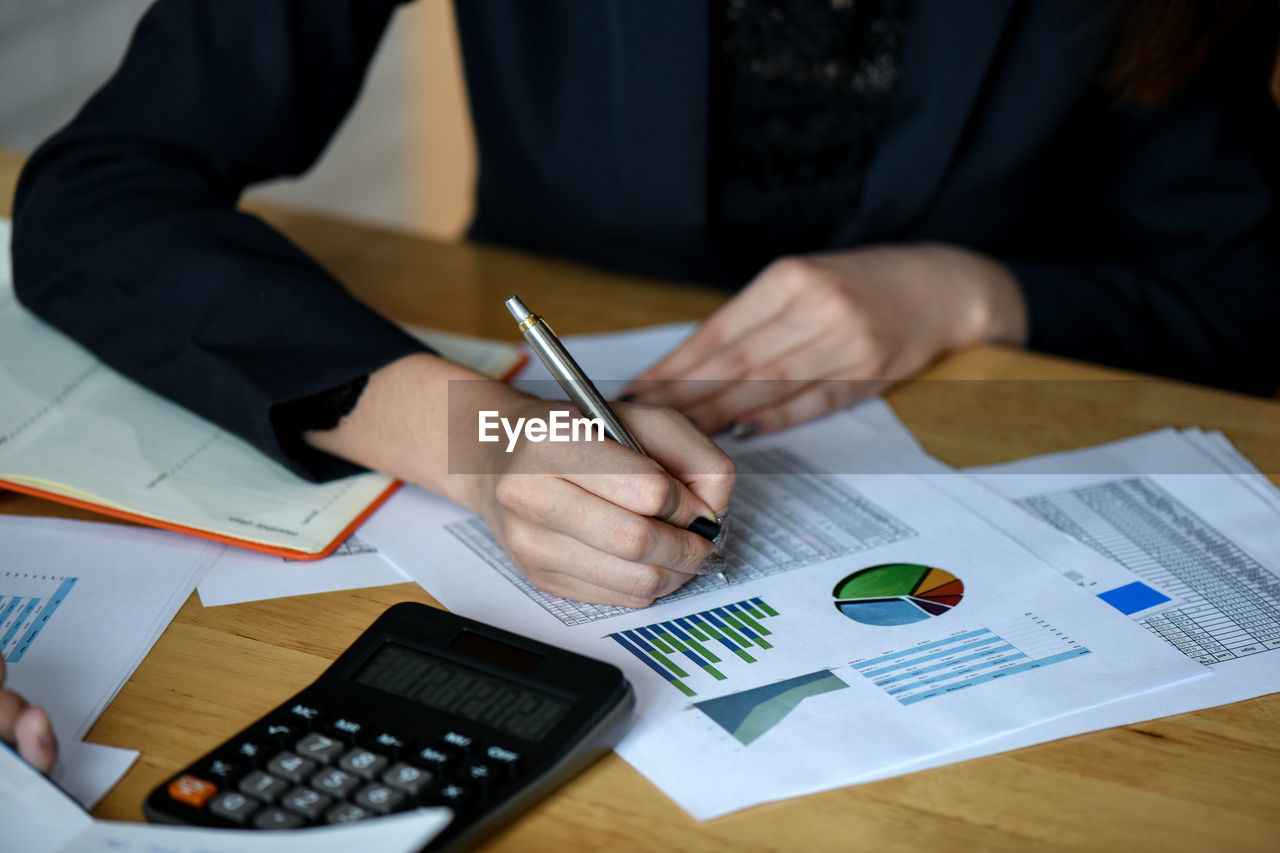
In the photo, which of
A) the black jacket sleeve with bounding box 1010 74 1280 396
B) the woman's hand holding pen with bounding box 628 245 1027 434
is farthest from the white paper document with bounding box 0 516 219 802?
the black jacket sleeve with bounding box 1010 74 1280 396

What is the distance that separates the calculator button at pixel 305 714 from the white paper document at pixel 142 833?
0.23 ft

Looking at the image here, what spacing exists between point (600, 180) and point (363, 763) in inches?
28.6

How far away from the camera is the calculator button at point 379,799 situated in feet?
1.51

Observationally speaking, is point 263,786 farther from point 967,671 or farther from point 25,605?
point 967,671

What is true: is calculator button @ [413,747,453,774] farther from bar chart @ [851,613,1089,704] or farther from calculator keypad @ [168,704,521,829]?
bar chart @ [851,613,1089,704]

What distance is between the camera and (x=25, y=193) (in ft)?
2.93

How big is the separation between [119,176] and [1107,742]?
2.58ft

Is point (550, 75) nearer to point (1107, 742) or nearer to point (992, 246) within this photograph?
point (992, 246)

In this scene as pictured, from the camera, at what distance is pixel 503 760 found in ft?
1.60

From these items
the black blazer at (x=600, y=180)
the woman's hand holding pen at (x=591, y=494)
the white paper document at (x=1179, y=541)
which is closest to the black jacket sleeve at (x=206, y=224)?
the black blazer at (x=600, y=180)

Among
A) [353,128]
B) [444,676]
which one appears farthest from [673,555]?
[353,128]

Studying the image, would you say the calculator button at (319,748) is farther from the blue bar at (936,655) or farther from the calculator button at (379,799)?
the blue bar at (936,655)

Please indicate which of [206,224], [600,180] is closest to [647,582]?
[206,224]

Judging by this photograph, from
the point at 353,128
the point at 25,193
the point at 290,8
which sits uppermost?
the point at 290,8
